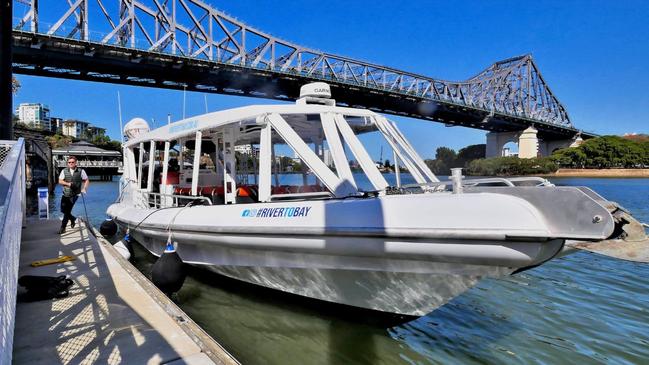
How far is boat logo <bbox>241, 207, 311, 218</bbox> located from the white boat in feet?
0.05

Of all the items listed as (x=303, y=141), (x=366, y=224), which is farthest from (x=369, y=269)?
(x=303, y=141)

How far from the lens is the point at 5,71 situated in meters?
6.79

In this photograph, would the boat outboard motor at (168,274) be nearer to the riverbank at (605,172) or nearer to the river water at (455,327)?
the river water at (455,327)

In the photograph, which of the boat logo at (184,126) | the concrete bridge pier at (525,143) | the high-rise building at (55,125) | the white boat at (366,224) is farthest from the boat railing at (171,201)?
the high-rise building at (55,125)

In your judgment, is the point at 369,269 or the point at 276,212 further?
the point at 276,212

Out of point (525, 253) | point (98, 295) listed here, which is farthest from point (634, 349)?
point (98, 295)

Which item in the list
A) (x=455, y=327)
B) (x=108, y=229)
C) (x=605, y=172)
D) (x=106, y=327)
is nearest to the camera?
(x=106, y=327)

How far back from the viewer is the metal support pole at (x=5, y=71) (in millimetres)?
6656

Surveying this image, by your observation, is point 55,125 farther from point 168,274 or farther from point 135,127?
point 168,274

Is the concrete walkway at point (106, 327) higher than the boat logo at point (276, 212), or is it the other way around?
the boat logo at point (276, 212)

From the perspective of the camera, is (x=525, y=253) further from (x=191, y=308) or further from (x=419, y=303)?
(x=191, y=308)

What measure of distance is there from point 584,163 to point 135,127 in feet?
221

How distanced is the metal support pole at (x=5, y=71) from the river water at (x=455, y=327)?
13.7ft

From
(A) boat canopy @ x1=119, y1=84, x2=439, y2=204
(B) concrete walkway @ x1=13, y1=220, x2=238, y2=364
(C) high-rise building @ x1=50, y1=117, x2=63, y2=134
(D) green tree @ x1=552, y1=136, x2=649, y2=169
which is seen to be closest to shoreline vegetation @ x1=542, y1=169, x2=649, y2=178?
(D) green tree @ x1=552, y1=136, x2=649, y2=169
